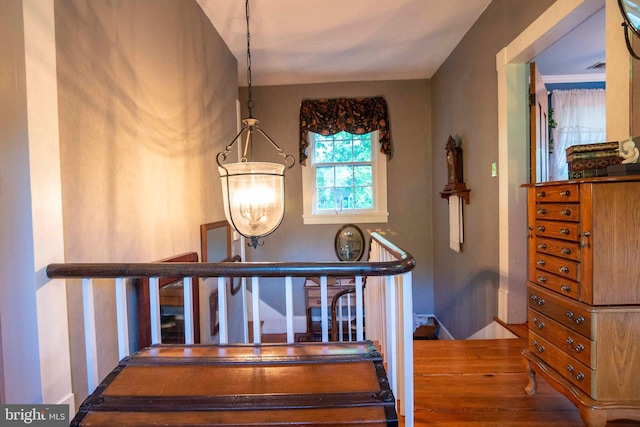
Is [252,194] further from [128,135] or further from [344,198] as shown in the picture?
[344,198]

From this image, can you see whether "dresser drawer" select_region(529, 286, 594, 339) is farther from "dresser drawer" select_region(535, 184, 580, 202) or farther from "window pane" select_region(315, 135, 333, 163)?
"window pane" select_region(315, 135, 333, 163)

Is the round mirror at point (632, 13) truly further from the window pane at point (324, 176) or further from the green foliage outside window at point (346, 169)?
the window pane at point (324, 176)

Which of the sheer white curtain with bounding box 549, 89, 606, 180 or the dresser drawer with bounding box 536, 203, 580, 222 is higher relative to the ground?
the sheer white curtain with bounding box 549, 89, 606, 180

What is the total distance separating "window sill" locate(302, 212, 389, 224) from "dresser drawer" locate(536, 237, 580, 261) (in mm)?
2750

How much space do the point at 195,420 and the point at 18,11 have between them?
4.76 feet

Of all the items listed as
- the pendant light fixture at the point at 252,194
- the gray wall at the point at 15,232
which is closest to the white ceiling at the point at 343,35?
the pendant light fixture at the point at 252,194

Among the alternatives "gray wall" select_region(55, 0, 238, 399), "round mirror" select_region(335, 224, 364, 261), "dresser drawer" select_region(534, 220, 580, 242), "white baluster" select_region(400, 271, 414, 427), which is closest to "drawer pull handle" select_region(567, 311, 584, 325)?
"dresser drawer" select_region(534, 220, 580, 242)

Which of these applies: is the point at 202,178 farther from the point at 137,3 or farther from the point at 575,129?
the point at 575,129

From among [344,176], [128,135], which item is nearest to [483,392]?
[128,135]

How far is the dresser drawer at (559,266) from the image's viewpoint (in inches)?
49.8

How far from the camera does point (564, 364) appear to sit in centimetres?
136

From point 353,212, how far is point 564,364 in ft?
9.96

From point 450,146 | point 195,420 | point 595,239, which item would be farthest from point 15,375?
point 450,146

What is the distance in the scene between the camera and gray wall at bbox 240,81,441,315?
420 centimetres
